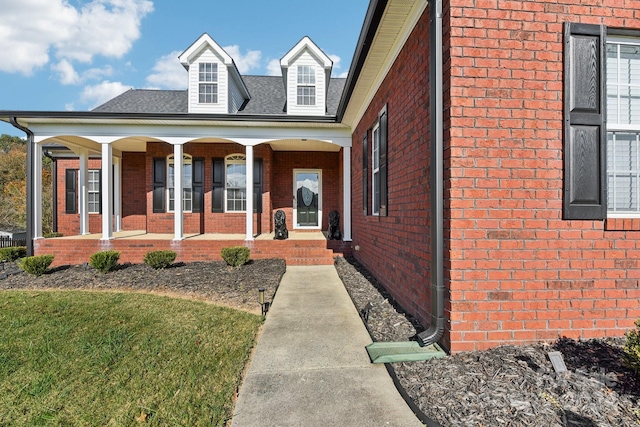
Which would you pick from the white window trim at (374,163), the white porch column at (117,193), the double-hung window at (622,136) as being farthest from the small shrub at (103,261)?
the double-hung window at (622,136)

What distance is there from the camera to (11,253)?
26.2 feet

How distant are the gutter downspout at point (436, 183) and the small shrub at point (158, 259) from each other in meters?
6.33

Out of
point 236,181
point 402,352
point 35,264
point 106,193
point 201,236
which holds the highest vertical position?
point 236,181

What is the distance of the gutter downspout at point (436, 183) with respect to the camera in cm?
282

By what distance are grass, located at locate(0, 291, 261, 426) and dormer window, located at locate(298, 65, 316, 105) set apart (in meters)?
7.66

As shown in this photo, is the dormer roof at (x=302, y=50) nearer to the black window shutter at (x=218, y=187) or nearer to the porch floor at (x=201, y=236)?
the black window shutter at (x=218, y=187)

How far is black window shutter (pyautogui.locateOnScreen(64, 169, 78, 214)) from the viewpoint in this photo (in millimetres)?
11914

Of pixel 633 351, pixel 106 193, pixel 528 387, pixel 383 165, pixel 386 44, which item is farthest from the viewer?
pixel 106 193

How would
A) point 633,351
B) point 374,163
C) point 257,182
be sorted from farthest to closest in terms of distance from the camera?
point 257,182 → point 374,163 → point 633,351

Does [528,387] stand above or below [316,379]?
above

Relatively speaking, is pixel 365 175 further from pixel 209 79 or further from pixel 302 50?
pixel 209 79

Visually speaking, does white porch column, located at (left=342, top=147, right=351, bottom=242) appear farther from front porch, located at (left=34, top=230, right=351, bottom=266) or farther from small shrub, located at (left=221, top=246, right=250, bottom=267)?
small shrub, located at (left=221, top=246, right=250, bottom=267)

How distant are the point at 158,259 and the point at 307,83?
23.4ft

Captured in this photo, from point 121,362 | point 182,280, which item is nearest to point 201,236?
point 182,280
